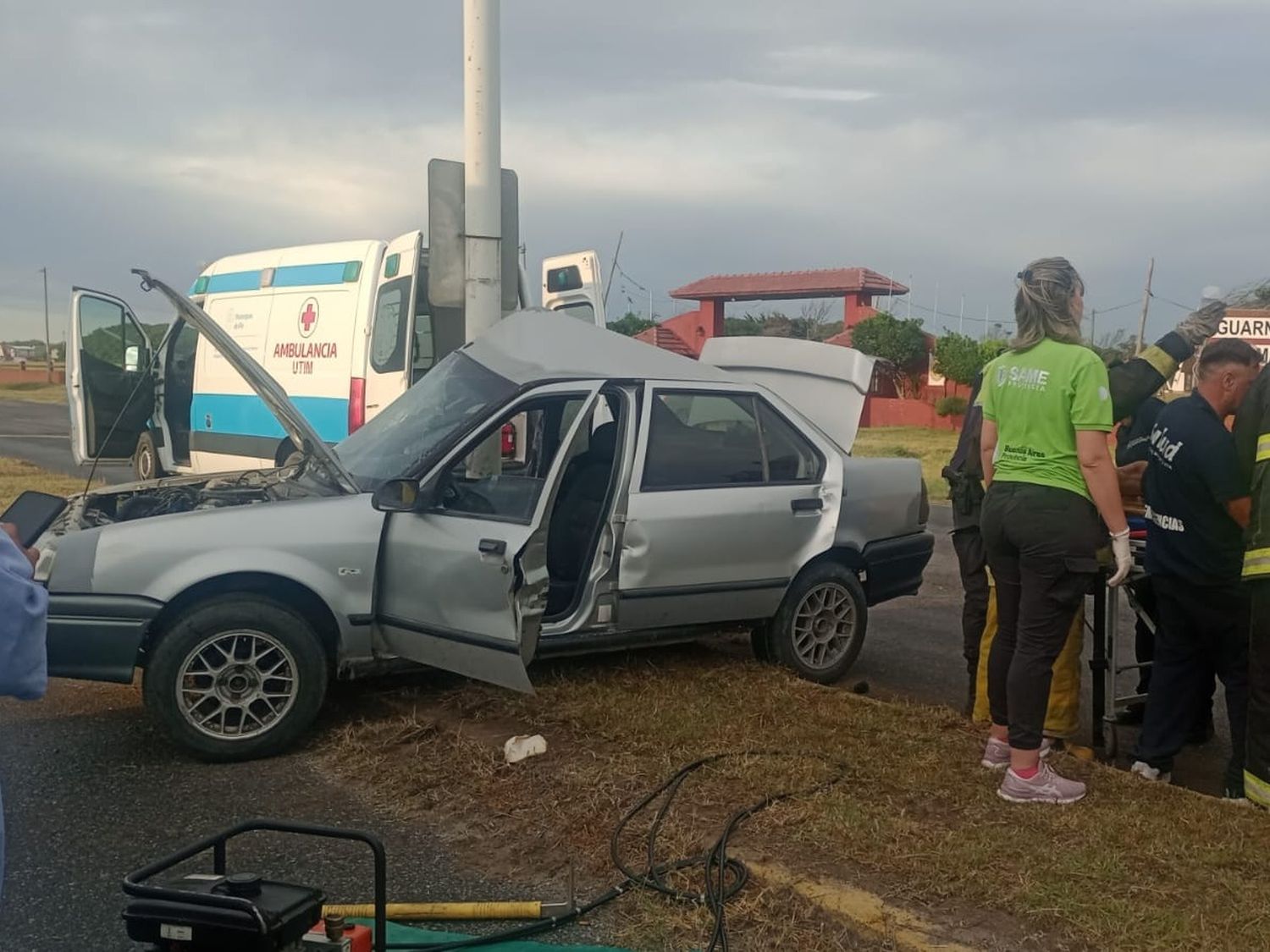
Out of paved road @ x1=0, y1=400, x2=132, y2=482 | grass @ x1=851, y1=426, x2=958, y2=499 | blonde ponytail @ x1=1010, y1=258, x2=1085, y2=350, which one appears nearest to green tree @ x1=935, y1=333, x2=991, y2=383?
grass @ x1=851, y1=426, x2=958, y2=499

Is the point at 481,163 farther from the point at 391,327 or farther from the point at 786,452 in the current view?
the point at 391,327

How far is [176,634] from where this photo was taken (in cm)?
471

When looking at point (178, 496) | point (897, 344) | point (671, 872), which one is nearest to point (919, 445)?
point (897, 344)

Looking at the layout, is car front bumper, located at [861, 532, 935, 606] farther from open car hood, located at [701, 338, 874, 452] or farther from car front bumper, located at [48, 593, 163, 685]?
car front bumper, located at [48, 593, 163, 685]

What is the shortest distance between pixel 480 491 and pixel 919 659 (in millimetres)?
3244

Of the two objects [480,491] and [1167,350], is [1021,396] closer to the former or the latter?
[1167,350]

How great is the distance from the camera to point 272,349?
11.8m

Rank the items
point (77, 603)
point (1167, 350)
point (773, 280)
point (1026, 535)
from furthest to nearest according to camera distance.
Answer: point (773, 280)
point (1167, 350)
point (77, 603)
point (1026, 535)

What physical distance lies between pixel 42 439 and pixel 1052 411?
26.0m

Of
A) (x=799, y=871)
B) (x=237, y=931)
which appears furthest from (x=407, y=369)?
(x=237, y=931)

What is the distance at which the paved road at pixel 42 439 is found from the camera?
18234mm

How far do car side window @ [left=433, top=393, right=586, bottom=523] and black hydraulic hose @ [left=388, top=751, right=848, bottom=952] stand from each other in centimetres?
142

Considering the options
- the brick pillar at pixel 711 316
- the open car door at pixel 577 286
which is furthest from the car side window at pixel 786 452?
the brick pillar at pixel 711 316

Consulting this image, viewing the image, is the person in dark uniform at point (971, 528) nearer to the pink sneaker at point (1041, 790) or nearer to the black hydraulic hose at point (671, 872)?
the pink sneaker at point (1041, 790)
